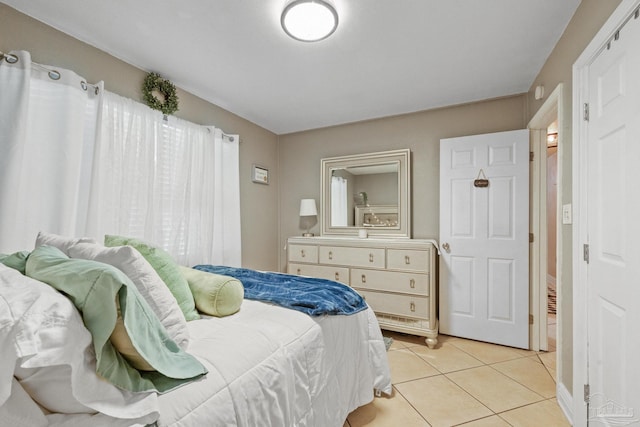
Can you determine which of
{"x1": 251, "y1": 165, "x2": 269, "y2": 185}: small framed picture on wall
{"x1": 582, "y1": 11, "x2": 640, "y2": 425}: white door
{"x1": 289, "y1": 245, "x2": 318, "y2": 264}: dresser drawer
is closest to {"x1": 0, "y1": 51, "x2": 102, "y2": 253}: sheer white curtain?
{"x1": 251, "y1": 165, "x2": 269, "y2": 185}: small framed picture on wall

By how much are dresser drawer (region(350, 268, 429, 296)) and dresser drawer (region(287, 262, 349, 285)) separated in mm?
99

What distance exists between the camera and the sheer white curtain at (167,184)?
6.73ft

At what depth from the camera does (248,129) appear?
359cm

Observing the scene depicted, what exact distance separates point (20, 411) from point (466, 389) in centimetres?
239

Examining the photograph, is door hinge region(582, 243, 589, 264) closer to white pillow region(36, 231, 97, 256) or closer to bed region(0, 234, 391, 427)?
bed region(0, 234, 391, 427)

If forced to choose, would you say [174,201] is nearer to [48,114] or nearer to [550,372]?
[48,114]

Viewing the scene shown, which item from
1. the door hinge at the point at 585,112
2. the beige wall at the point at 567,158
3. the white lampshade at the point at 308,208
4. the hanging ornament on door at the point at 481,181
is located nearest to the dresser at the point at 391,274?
the white lampshade at the point at 308,208

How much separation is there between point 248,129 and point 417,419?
11.0ft

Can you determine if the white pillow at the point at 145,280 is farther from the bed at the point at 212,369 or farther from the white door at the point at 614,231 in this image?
the white door at the point at 614,231

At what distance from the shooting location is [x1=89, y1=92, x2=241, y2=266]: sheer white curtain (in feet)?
6.73

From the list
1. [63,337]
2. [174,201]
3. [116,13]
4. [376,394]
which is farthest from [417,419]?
[116,13]

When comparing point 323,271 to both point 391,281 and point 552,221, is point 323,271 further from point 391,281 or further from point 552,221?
point 552,221

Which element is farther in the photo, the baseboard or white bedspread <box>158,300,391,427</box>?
the baseboard

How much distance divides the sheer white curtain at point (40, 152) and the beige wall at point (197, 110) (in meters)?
0.19
